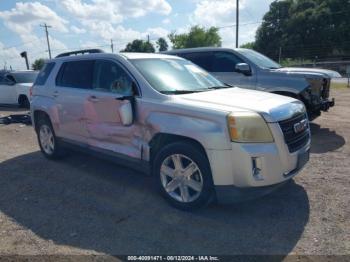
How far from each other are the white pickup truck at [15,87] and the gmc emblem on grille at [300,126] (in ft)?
40.8

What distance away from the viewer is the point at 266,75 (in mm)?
7793

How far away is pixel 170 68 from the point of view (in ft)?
16.1

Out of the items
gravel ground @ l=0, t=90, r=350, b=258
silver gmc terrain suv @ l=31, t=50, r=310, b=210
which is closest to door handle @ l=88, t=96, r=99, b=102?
silver gmc terrain suv @ l=31, t=50, r=310, b=210

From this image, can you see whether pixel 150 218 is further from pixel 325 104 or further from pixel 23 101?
pixel 23 101

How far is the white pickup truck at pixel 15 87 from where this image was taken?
1416 centimetres

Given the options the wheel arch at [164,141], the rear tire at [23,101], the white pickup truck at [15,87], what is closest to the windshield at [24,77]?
the white pickup truck at [15,87]

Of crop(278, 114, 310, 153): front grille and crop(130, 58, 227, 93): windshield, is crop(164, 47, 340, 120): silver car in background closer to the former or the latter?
crop(130, 58, 227, 93): windshield

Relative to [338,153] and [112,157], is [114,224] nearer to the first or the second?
[112,157]

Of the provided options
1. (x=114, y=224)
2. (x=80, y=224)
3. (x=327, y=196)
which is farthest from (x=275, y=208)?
(x=80, y=224)

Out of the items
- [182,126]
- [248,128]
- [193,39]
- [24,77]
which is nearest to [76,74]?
[182,126]

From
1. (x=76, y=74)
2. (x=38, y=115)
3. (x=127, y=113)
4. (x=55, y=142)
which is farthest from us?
(x=38, y=115)

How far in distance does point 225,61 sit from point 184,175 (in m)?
5.16

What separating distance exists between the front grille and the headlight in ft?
0.81

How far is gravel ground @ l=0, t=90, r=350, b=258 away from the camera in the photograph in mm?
3348
